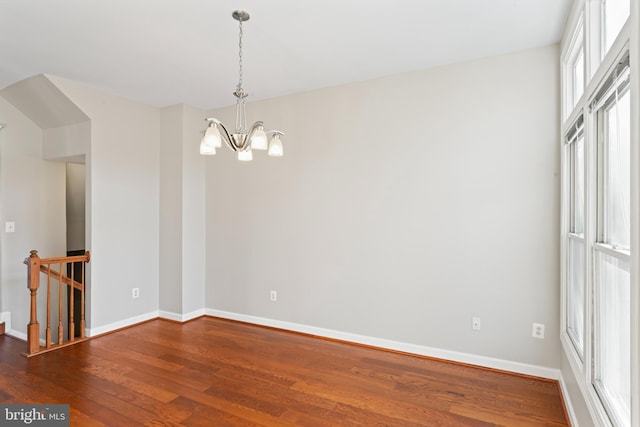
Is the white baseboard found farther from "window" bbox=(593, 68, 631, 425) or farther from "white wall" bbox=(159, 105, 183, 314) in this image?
"window" bbox=(593, 68, 631, 425)

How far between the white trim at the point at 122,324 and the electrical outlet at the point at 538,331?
13.6 ft

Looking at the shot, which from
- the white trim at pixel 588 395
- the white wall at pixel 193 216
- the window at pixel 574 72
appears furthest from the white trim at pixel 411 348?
the window at pixel 574 72

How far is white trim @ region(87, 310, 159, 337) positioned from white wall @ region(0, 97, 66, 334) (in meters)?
1.04

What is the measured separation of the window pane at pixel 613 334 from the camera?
1.36 metres

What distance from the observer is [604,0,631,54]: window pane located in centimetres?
141

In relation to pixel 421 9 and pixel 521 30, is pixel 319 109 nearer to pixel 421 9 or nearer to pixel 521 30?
pixel 421 9

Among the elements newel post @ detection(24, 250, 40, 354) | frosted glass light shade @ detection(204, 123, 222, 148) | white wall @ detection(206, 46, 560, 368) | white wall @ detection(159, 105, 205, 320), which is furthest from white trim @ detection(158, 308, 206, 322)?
frosted glass light shade @ detection(204, 123, 222, 148)

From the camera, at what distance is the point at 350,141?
358 cm

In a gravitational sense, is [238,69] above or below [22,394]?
above

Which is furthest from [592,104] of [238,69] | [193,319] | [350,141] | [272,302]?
[193,319]

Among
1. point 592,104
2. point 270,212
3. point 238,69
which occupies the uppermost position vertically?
point 238,69

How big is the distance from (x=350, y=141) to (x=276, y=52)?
1.12m

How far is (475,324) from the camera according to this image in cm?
304

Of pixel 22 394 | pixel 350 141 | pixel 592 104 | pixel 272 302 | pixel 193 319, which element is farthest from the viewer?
pixel 193 319
